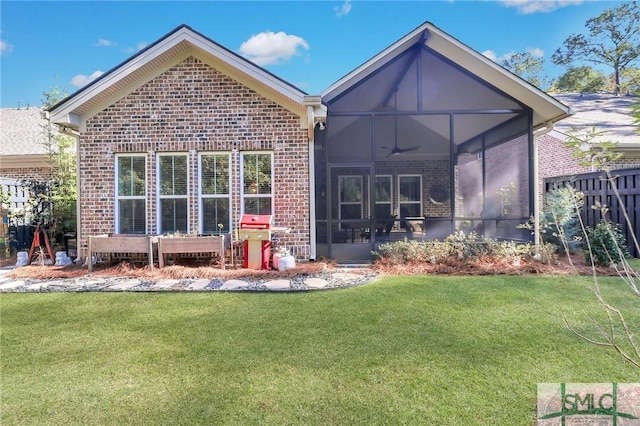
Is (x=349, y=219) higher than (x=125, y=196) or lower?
lower

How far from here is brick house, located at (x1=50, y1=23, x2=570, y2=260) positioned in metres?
7.75

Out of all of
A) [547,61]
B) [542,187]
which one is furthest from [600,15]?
[542,187]

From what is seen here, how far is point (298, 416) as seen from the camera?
2.43m

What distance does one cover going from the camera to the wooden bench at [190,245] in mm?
6996

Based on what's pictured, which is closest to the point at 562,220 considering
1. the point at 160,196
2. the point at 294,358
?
the point at 294,358

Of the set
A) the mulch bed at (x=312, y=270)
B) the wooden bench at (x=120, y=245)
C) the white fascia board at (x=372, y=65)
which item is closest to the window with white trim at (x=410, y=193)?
the mulch bed at (x=312, y=270)

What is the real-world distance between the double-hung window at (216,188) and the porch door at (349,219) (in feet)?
8.01

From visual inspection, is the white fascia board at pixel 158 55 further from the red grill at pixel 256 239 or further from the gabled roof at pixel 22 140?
the gabled roof at pixel 22 140

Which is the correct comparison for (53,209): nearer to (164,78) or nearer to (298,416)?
(164,78)

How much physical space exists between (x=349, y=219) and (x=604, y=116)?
1359 centimetres

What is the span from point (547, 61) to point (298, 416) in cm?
4214

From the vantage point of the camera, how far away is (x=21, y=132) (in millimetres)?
13516

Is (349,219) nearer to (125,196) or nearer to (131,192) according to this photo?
(131,192)

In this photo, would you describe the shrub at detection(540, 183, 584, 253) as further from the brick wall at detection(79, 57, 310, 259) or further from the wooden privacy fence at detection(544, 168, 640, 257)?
the brick wall at detection(79, 57, 310, 259)
